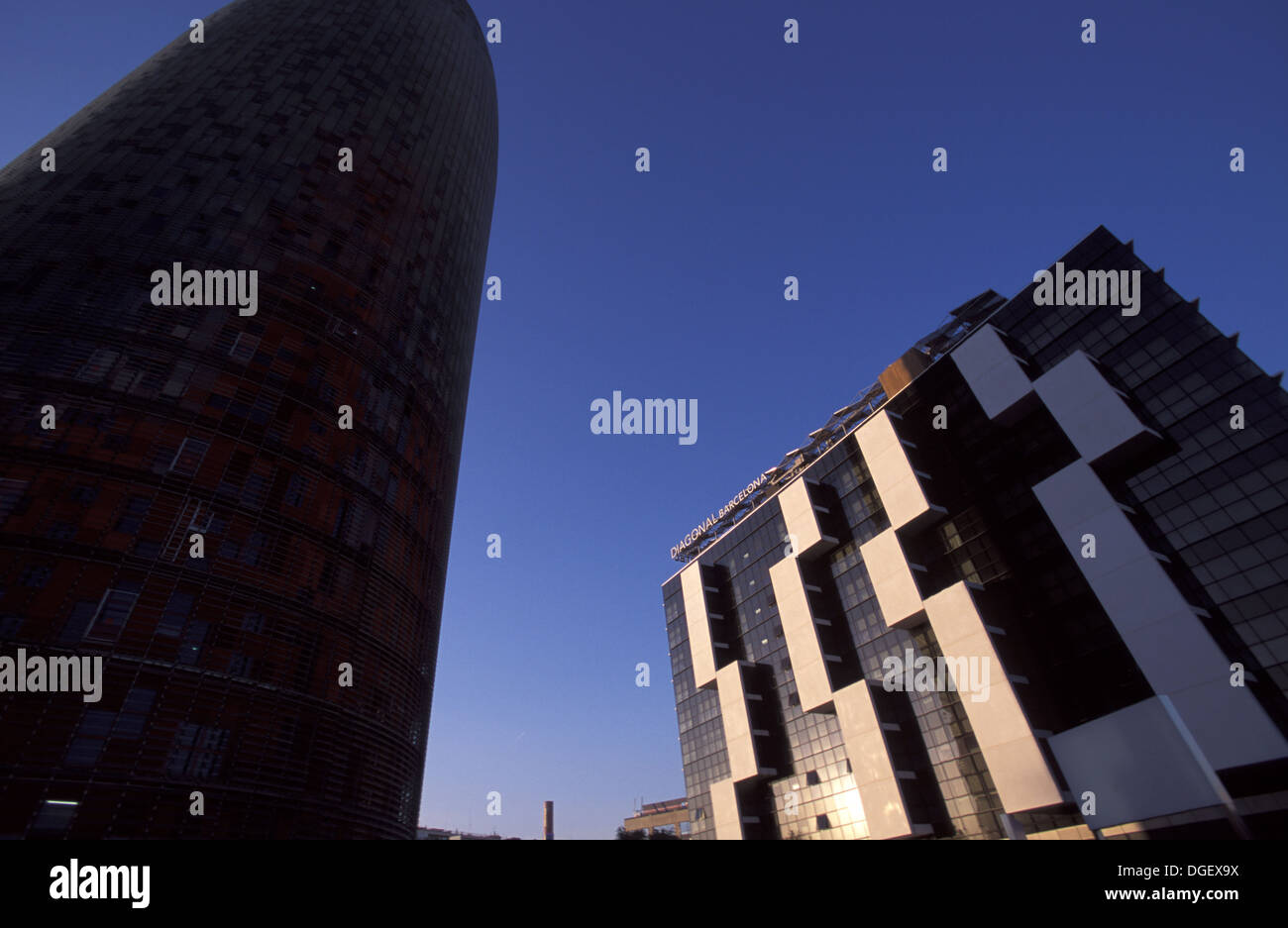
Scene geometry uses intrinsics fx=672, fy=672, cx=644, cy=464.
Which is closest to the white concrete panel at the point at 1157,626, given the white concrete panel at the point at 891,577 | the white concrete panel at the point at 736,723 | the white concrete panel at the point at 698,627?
the white concrete panel at the point at 891,577

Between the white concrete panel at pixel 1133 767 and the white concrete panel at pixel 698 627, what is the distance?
44.2 m

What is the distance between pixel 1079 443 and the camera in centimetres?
5347

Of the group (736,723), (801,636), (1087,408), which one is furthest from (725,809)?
(1087,408)

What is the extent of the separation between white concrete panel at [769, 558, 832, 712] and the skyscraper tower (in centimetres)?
3974

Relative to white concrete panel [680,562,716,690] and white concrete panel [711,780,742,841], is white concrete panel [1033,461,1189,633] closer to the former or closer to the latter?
white concrete panel [711,780,742,841]

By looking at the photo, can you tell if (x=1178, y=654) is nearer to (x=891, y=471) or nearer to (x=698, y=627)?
(x=891, y=471)

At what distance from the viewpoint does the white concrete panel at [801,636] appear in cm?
6956

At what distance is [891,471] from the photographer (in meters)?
68.9

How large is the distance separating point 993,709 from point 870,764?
1348cm

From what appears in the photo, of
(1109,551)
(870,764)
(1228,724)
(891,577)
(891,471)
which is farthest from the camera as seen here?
(891,471)

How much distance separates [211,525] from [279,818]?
51.6ft
